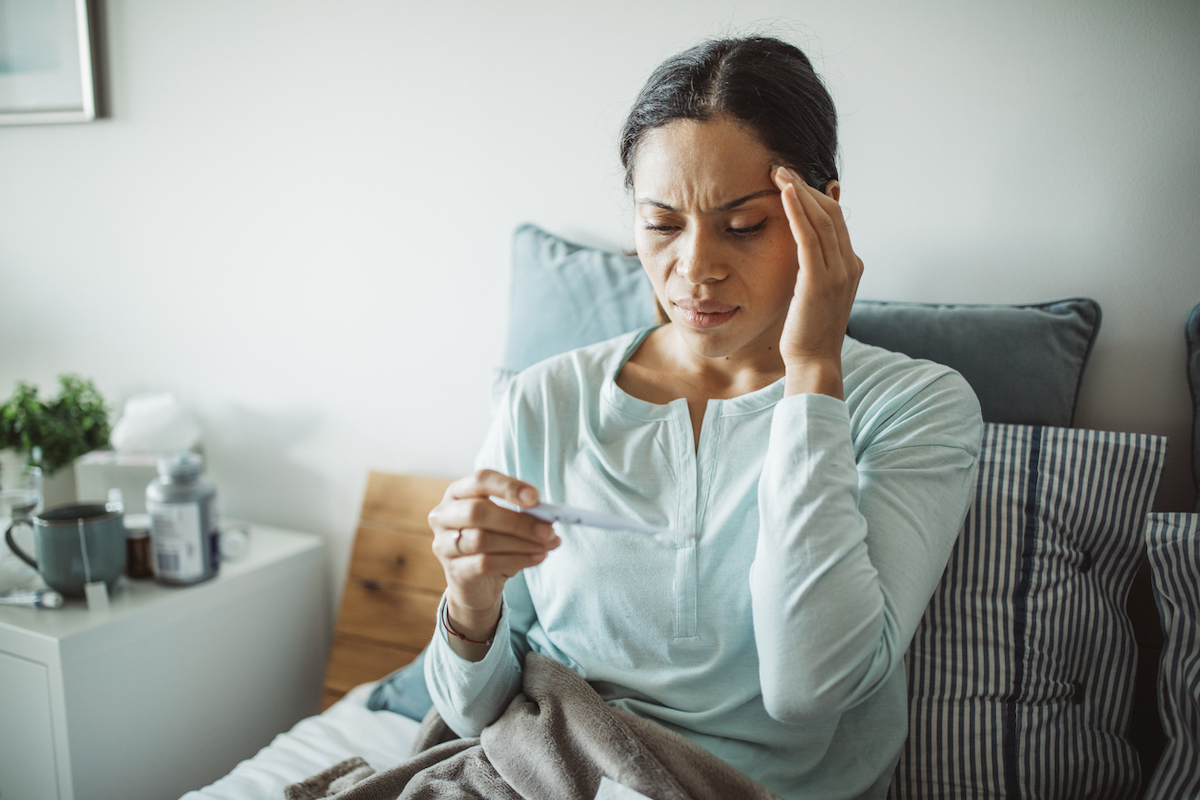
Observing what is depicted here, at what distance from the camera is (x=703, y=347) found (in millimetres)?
872

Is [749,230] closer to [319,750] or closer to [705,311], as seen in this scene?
[705,311]

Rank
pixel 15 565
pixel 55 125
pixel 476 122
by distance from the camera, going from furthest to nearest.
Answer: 1. pixel 55 125
2. pixel 476 122
3. pixel 15 565

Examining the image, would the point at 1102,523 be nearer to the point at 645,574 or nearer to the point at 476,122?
the point at 645,574

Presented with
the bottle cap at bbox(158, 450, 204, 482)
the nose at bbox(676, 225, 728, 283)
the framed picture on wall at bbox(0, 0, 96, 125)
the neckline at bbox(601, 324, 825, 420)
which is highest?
the framed picture on wall at bbox(0, 0, 96, 125)

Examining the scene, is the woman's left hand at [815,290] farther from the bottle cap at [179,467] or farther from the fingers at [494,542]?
the bottle cap at [179,467]

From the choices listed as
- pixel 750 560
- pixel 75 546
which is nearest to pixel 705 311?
pixel 750 560

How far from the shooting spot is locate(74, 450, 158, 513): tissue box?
1.68 metres

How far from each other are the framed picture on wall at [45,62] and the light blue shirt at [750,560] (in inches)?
61.6

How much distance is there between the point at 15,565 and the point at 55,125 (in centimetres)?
117

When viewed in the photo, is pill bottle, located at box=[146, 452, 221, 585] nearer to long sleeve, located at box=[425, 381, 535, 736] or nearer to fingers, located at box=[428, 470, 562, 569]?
long sleeve, located at box=[425, 381, 535, 736]

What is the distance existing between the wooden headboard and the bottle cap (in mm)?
358

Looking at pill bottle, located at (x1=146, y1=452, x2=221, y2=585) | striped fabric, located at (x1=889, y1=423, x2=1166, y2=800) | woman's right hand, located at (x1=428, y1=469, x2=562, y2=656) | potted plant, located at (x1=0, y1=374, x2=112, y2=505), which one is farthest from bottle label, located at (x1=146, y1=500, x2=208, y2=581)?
striped fabric, located at (x1=889, y1=423, x2=1166, y2=800)

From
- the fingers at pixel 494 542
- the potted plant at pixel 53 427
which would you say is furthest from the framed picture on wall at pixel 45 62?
the fingers at pixel 494 542

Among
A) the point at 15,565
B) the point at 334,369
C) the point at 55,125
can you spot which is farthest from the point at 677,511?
the point at 55,125
